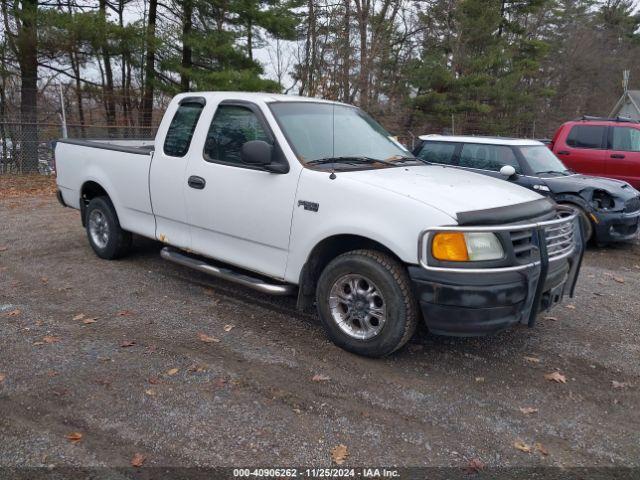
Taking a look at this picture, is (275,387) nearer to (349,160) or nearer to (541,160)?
(349,160)

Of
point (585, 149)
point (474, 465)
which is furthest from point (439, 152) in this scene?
point (474, 465)

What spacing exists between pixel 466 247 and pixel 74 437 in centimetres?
265

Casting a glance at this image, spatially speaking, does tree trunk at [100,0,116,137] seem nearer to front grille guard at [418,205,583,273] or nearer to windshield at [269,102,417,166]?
windshield at [269,102,417,166]

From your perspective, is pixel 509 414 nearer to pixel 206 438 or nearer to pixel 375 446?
pixel 375 446

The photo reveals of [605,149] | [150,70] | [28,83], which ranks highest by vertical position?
[150,70]

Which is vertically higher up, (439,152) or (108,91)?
(108,91)

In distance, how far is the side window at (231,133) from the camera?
Answer: 15.4 feet

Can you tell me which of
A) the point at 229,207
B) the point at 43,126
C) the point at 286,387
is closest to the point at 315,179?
the point at 229,207

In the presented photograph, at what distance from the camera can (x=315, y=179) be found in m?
4.14

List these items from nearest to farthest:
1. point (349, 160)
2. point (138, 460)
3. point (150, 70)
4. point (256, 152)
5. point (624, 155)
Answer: point (138, 460), point (256, 152), point (349, 160), point (624, 155), point (150, 70)

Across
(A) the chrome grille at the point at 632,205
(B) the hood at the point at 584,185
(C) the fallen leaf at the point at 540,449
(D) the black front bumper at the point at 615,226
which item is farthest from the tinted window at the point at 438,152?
(C) the fallen leaf at the point at 540,449

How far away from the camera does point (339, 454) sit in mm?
2979

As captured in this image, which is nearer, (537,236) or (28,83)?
(537,236)

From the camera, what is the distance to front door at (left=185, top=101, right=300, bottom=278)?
441 centimetres
